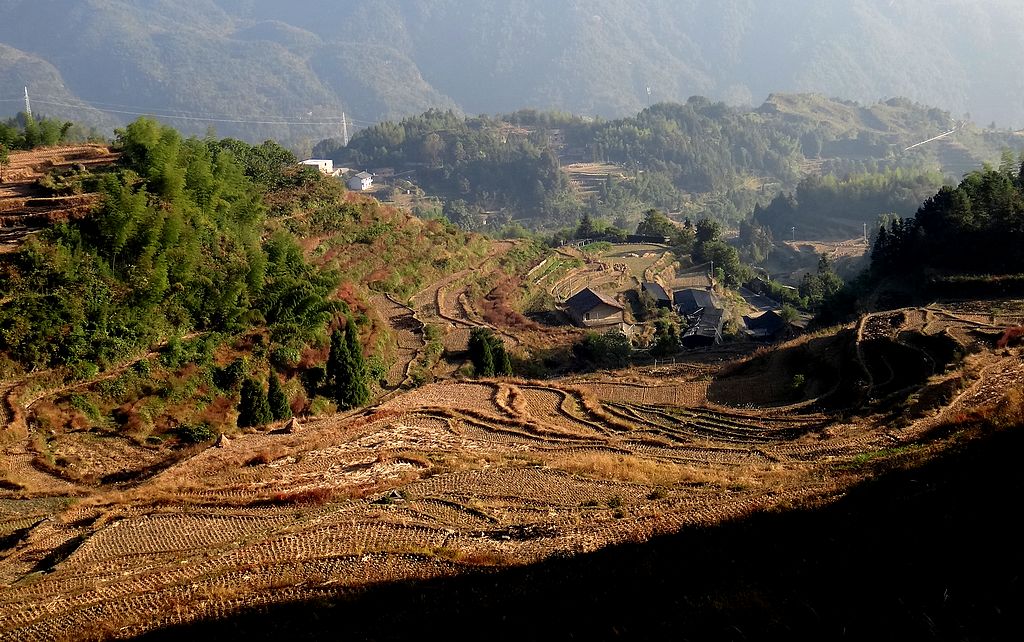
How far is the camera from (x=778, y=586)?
5.75 meters

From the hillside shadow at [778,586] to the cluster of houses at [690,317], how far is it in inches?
966

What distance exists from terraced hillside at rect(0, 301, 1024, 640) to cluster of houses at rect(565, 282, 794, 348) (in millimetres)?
13782

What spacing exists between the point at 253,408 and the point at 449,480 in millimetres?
7612

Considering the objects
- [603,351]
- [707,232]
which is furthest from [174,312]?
[707,232]

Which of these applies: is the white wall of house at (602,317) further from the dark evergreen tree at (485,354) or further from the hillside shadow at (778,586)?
the hillside shadow at (778,586)

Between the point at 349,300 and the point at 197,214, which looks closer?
the point at 197,214

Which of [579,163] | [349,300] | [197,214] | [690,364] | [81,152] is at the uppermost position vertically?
[579,163]

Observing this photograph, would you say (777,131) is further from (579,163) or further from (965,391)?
(965,391)

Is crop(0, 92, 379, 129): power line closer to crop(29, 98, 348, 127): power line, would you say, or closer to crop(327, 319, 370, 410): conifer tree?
crop(29, 98, 348, 127): power line

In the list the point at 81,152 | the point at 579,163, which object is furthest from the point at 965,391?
the point at 579,163

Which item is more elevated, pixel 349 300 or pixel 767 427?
pixel 349 300

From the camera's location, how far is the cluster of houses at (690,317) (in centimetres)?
3319

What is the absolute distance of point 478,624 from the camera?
6.52 metres

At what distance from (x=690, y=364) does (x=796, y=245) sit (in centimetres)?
6593
